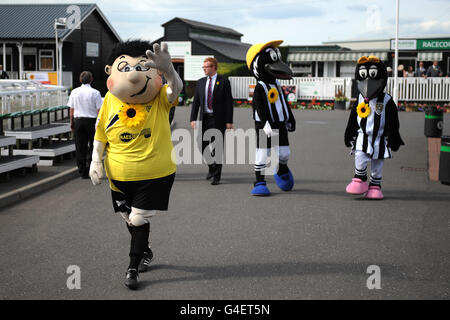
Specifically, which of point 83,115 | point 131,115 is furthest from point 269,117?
point 131,115

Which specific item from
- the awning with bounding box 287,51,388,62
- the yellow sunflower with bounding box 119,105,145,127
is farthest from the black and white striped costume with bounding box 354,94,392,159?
the awning with bounding box 287,51,388,62

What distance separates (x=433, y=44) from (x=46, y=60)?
26112 mm

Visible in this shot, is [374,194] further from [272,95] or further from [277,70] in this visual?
[277,70]

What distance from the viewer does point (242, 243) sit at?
18.7ft

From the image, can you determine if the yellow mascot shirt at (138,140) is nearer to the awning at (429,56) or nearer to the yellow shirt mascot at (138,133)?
the yellow shirt mascot at (138,133)

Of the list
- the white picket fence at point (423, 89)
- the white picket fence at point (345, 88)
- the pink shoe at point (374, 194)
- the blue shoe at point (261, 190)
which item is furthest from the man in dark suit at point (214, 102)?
the white picket fence at point (423, 89)

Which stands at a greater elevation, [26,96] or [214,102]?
[26,96]

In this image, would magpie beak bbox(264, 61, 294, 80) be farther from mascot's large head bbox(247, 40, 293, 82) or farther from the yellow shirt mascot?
the yellow shirt mascot

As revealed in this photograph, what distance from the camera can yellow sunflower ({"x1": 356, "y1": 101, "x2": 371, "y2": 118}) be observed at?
797 centimetres

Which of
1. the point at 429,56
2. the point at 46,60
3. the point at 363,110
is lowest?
the point at 363,110

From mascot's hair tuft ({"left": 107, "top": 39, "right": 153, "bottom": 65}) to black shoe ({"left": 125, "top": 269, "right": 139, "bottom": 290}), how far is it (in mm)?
1713

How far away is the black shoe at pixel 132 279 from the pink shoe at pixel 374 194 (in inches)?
180

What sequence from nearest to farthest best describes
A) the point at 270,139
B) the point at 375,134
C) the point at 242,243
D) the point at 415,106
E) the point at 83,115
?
the point at 242,243 < the point at 375,134 < the point at 270,139 < the point at 83,115 < the point at 415,106

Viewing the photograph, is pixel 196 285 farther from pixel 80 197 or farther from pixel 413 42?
pixel 413 42
